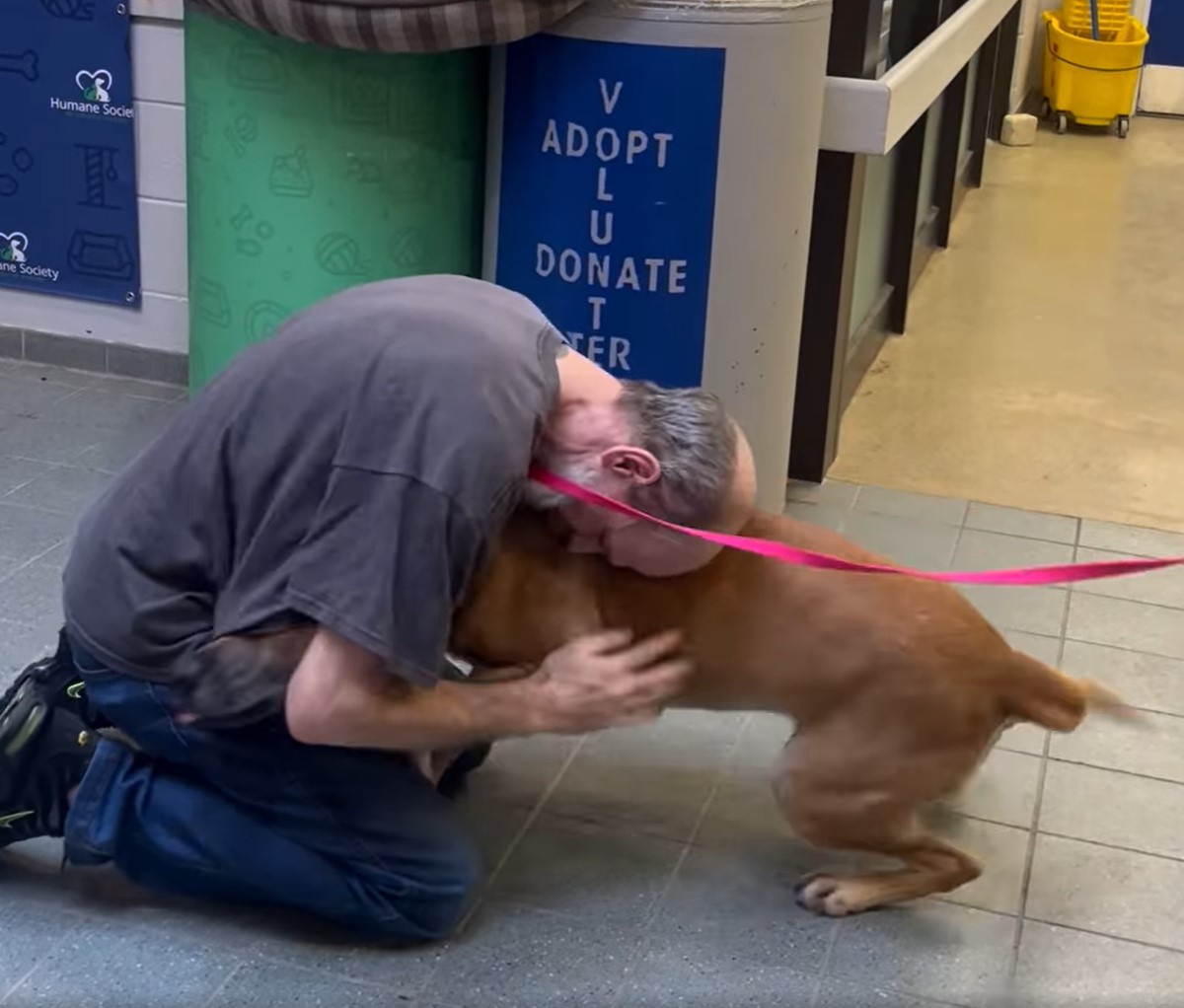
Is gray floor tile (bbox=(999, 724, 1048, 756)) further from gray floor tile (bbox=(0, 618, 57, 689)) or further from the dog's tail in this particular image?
gray floor tile (bbox=(0, 618, 57, 689))

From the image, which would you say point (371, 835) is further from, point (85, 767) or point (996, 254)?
point (996, 254)

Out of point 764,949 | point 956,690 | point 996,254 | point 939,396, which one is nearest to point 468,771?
point 764,949

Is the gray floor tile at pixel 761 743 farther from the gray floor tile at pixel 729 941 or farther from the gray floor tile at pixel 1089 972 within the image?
the gray floor tile at pixel 1089 972

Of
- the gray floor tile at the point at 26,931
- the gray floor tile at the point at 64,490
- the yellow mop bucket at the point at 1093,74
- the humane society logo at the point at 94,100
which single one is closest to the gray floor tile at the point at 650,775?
the gray floor tile at the point at 26,931

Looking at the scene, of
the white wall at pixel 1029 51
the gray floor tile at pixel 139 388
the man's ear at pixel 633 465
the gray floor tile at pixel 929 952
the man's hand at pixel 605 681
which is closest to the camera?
the man's ear at pixel 633 465

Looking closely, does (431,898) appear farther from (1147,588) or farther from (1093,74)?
(1093,74)

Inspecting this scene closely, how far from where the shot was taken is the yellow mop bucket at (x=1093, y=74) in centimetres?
843

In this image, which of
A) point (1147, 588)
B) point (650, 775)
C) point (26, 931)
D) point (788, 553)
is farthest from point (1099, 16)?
point (26, 931)

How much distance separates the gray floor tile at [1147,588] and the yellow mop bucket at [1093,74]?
576 cm

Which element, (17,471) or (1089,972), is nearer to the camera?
(1089,972)

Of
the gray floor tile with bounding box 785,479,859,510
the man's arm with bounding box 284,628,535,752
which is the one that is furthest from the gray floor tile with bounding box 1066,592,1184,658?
the man's arm with bounding box 284,628,535,752

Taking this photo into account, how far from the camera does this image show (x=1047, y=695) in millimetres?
2131

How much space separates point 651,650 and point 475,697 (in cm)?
24

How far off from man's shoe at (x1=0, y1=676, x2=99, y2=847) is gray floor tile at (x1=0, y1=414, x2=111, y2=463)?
5.25ft
